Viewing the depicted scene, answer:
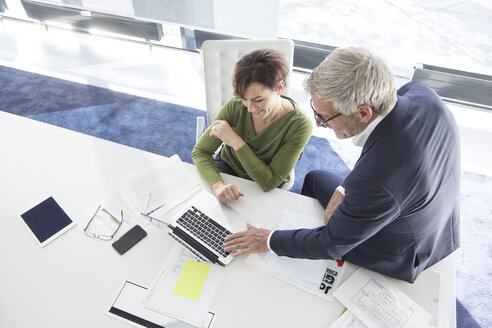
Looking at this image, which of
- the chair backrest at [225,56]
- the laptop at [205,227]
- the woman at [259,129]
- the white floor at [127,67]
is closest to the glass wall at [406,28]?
the white floor at [127,67]

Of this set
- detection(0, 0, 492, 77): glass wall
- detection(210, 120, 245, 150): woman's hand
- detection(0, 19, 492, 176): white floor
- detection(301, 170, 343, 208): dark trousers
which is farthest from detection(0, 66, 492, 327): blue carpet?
detection(210, 120, 245, 150): woman's hand

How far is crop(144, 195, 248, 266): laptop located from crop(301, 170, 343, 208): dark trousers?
446 millimetres

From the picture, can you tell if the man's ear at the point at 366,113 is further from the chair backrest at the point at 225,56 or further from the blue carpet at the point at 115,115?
the blue carpet at the point at 115,115

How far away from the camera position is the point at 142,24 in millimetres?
3176

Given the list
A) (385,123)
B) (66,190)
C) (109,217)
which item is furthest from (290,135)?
(66,190)

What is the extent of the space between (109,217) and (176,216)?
292mm

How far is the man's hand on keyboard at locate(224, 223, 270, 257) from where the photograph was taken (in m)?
1.26

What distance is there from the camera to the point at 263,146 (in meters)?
1.63

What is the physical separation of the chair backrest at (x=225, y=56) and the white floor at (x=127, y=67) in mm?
1225

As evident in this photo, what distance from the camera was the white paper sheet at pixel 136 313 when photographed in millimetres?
1127

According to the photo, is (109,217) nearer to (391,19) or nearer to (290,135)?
(290,135)

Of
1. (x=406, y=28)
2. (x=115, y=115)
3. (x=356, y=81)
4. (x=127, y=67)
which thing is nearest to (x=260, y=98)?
(x=356, y=81)

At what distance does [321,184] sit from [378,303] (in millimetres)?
640

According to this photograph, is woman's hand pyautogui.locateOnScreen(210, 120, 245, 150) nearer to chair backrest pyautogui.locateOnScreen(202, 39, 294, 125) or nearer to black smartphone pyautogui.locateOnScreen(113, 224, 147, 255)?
chair backrest pyautogui.locateOnScreen(202, 39, 294, 125)
